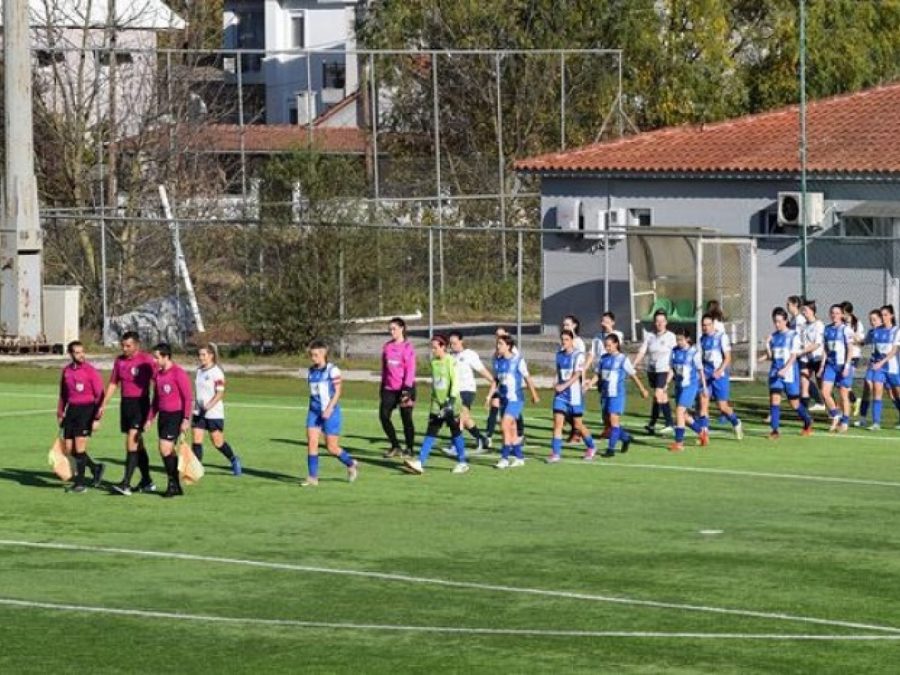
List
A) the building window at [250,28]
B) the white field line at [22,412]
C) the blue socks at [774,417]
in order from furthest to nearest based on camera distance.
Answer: the building window at [250,28] < the white field line at [22,412] < the blue socks at [774,417]

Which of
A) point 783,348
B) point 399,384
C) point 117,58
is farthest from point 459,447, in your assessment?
point 117,58

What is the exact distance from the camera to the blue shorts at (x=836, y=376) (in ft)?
105

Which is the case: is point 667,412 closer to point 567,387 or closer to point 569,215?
point 567,387

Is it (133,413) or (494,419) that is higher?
(133,413)

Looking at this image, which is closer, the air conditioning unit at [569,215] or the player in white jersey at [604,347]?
the player in white jersey at [604,347]

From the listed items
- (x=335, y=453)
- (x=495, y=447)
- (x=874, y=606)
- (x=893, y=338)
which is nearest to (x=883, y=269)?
(x=893, y=338)

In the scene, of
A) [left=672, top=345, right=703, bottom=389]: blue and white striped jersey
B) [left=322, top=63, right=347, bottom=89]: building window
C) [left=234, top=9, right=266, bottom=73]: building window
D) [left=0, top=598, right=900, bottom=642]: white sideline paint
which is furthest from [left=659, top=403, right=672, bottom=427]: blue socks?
[left=234, top=9, right=266, bottom=73]: building window

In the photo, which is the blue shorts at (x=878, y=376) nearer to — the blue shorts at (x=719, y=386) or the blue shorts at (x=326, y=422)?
the blue shorts at (x=719, y=386)

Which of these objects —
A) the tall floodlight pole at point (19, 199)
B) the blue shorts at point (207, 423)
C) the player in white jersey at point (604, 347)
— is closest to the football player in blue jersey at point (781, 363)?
the player in white jersey at point (604, 347)

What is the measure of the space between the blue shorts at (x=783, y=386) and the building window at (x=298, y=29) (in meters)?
66.4

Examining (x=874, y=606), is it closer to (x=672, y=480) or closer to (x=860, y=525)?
(x=860, y=525)

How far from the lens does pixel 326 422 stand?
25.2 metres

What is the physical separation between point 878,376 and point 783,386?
81.7 inches

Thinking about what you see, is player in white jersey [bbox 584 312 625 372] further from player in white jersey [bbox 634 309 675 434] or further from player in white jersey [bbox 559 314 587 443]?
player in white jersey [bbox 634 309 675 434]
